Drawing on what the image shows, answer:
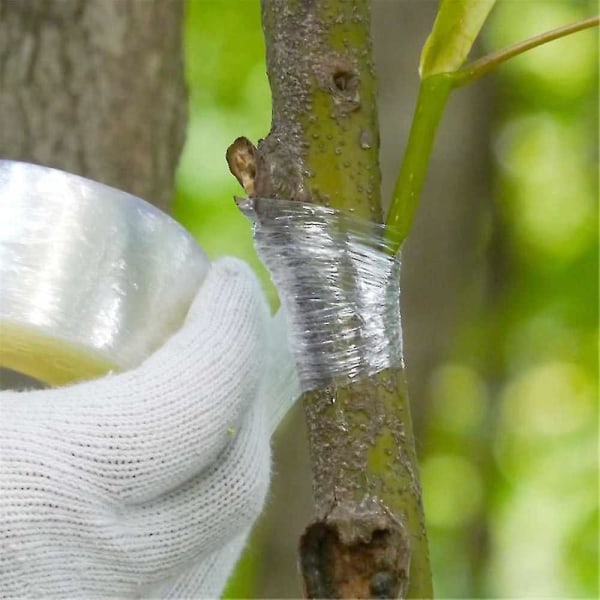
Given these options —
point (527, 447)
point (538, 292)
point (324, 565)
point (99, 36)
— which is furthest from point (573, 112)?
point (324, 565)

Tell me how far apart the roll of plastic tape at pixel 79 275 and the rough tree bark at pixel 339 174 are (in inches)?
4.2

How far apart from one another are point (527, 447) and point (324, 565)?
2002mm

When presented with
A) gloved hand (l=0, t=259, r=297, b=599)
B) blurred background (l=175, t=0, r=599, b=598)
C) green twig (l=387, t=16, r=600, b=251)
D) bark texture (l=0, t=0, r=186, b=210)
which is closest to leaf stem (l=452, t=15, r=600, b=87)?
green twig (l=387, t=16, r=600, b=251)

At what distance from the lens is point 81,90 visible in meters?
1.04

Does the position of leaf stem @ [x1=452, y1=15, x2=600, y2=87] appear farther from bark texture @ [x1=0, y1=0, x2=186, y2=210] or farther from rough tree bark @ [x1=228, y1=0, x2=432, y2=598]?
bark texture @ [x1=0, y1=0, x2=186, y2=210]

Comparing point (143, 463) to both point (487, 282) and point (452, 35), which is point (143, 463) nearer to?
point (452, 35)

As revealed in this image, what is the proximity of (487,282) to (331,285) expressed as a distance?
57.2 inches

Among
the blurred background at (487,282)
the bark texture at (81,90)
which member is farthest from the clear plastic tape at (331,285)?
the blurred background at (487,282)

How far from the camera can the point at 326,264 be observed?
45 cm

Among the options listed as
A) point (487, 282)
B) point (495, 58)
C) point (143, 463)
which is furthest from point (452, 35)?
point (487, 282)

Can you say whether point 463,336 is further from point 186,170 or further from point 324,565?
point 324,565

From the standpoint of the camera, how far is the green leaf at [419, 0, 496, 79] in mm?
432

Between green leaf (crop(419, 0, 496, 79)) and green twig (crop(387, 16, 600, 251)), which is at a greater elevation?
green leaf (crop(419, 0, 496, 79))

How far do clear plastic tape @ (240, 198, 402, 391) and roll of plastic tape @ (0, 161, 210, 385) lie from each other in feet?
0.27
